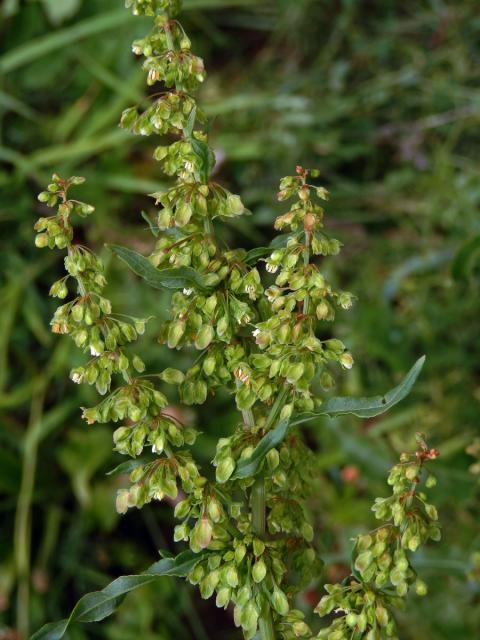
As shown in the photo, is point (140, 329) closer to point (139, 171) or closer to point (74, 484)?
point (74, 484)

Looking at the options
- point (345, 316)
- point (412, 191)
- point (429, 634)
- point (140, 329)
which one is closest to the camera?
point (140, 329)

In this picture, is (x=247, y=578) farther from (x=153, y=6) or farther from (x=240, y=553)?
(x=153, y=6)

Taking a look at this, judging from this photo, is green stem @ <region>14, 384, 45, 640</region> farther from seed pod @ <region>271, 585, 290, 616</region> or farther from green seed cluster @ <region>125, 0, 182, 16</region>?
green seed cluster @ <region>125, 0, 182, 16</region>

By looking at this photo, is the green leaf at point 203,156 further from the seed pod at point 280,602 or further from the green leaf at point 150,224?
the seed pod at point 280,602

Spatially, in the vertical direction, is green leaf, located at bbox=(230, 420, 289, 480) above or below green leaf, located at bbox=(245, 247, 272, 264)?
below

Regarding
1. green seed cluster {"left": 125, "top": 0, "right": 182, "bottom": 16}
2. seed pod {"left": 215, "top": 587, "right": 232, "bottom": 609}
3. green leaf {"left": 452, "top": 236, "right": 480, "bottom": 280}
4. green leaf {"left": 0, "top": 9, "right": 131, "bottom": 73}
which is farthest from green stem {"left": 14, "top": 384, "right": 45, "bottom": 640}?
green seed cluster {"left": 125, "top": 0, "right": 182, "bottom": 16}

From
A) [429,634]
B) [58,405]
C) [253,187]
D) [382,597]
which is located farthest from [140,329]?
[253,187]

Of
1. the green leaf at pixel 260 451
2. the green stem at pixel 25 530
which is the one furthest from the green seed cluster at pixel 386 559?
the green stem at pixel 25 530
